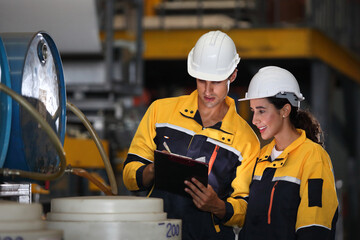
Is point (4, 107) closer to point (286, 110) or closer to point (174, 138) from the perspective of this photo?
point (174, 138)

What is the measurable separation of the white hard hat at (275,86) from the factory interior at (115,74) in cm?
76

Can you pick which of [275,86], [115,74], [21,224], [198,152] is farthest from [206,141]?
[115,74]

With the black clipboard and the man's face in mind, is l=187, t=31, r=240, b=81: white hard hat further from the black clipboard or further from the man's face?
the black clipboard

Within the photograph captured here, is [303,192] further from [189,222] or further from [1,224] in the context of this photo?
[1,224]

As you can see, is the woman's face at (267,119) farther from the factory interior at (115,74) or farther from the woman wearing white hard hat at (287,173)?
the factory interior at (115,74)

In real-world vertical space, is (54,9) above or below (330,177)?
above

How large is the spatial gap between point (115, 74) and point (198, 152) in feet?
17.7

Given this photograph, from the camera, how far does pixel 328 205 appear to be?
2871 mm

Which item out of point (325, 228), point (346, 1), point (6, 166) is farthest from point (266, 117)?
point (346, 1)

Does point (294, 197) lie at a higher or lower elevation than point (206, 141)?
lower

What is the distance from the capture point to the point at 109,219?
2.01m

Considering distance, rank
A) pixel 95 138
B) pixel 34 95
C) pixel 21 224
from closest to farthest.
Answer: pixel 21 224 → pixel 34 95 → pixel 95 138

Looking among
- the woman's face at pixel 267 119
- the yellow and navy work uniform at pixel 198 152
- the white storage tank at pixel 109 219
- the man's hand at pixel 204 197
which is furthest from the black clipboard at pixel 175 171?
the white storage tank at pixel 109 219

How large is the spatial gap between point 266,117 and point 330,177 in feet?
1.29
